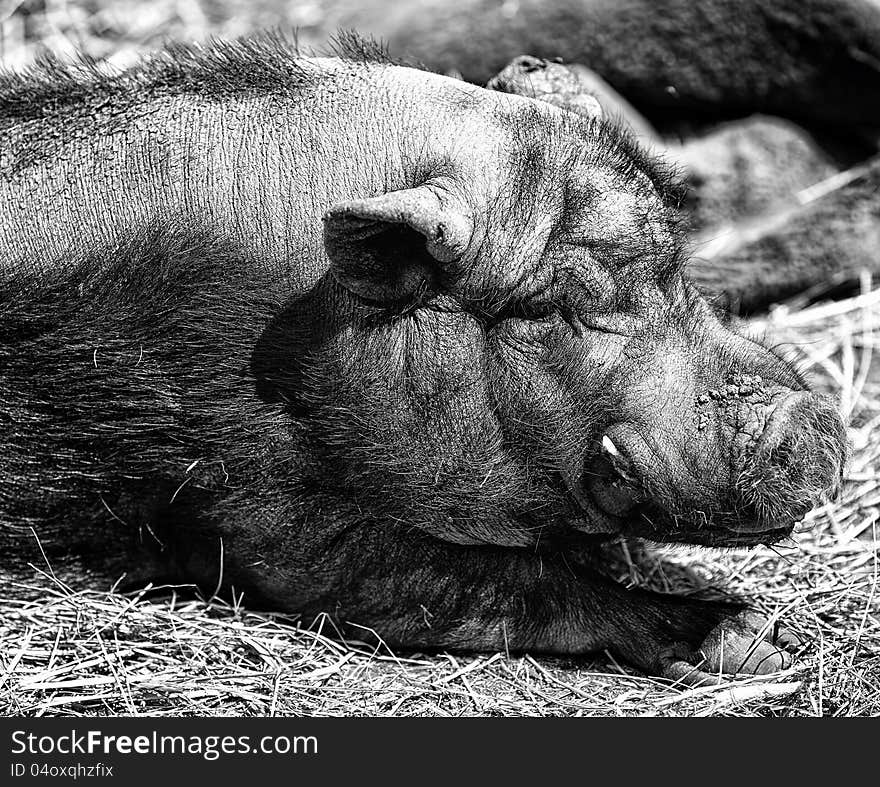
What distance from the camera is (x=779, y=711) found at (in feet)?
11.6

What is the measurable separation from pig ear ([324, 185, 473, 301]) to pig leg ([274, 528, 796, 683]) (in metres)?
0.84

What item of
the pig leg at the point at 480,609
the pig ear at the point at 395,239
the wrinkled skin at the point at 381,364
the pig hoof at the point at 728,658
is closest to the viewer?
the pig ear at the point at 395,239

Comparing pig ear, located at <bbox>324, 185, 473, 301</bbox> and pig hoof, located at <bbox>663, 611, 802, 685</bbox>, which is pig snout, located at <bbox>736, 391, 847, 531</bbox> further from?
pig ear, located at <bbox>324, 185, 473, 301</bbox>

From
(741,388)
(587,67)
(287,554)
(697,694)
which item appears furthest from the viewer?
(587,67)

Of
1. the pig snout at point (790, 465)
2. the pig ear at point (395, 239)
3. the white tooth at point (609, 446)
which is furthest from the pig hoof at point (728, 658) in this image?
the pig ear at point (395, 239)

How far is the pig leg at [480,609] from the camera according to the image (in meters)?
3.84

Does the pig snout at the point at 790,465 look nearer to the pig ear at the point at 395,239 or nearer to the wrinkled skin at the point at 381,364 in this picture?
the wrinkled skin at the point at 381,364

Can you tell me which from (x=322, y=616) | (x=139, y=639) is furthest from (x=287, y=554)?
(x=139, y=639)

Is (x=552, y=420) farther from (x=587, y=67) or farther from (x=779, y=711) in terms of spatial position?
(x=587, y=67)

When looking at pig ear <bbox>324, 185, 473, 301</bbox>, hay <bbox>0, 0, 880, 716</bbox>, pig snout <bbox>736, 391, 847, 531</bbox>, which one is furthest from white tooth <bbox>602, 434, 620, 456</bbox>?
hay <bbox>0, 0, 880, 716</bbox>

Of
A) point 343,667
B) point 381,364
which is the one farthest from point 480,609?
point 381,364

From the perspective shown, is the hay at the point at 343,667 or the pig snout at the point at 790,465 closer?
the pig snout at the point at 790,465

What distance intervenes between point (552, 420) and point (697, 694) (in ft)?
2.90

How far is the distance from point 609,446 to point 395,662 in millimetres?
990
